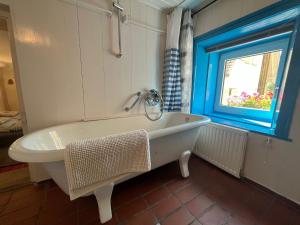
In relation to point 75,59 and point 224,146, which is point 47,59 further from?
point 224,146

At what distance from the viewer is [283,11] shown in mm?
1104

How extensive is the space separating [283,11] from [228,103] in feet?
3.44

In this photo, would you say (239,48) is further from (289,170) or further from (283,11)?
(289,170)

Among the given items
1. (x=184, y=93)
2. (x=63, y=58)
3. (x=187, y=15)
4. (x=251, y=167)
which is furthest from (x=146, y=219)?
(x=187, y=15)

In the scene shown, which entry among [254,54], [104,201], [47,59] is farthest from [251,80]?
[47,59]

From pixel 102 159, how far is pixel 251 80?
1.87 m

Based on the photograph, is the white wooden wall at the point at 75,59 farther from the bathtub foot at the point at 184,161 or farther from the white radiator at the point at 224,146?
the white radiator at the point at 224,146

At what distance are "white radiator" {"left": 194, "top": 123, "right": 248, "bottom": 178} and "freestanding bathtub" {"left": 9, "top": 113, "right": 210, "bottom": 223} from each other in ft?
0.96

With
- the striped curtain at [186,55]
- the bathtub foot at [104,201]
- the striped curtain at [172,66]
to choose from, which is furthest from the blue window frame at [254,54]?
the bathtub foot at [104,201]

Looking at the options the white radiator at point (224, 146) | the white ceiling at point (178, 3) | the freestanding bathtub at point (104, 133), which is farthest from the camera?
the white ceiling at point (178, 3)

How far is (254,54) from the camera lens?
1530mm

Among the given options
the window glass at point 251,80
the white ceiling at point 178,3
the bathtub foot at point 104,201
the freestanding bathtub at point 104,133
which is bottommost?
the bathtub foot at point 104,201

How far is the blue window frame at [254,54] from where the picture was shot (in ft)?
3.59

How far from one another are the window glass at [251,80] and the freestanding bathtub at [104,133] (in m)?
0.65
